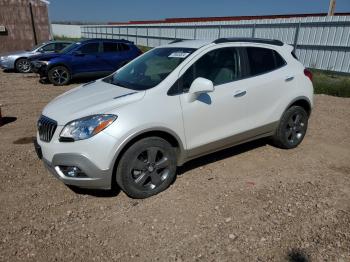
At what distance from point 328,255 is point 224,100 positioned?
6.59 ft

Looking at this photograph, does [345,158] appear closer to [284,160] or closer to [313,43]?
[284,160]

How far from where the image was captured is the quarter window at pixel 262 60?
4.23 metres

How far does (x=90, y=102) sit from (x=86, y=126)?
42 cm

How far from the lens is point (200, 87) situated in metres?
3.45

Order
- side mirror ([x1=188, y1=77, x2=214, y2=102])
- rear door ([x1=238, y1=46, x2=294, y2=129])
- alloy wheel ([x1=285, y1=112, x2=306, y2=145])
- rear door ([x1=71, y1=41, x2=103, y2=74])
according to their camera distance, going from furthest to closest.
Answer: rear door ([x1=71, y1=41, x2=103, y2=74]), alloy wheel ([x1=285, y1=112, x2=306, y2=145]), rear door ([x1=238, y1=46, x2=294, y2=129]), side mirror ([x1=188, y1=77, x2=214, y2=102])

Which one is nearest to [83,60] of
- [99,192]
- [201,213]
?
[99,192]

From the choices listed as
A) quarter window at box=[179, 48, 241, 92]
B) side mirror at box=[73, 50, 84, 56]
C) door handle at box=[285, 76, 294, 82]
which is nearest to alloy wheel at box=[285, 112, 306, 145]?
door handle at box=[285, 76, 294, 82]

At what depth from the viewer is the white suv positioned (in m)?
3.17

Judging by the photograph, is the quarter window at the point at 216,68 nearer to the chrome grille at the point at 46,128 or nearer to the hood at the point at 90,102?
the hood at the point at 90,102

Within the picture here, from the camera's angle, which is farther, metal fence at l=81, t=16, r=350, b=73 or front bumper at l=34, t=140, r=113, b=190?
metal fence at l=81, t=16, r=350, b=73

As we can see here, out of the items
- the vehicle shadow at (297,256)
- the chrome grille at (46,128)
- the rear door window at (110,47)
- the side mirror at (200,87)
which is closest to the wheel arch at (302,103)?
the side mirror at (200,87)

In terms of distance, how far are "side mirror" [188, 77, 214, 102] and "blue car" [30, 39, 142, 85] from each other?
850 centimetres

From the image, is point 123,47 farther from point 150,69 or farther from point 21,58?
point 150,69

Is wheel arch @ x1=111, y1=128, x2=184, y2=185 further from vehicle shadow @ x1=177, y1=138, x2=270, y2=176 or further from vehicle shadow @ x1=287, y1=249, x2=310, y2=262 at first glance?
vehicle shadow @ x1=287, y1=249, x2=310, y2=262
